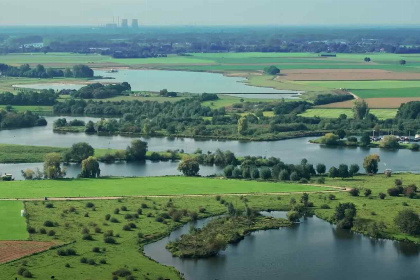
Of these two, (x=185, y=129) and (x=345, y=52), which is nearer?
(x=185, y=129)

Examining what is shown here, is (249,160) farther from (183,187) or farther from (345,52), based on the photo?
(345,52)

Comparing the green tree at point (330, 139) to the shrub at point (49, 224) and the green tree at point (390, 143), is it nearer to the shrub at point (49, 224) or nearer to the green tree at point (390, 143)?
the green tree at point (390, 143)

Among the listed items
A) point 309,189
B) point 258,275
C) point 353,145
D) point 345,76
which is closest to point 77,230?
point 258,275

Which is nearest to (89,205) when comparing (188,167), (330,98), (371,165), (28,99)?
(188,167)

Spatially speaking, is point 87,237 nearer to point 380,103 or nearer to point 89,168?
point 89,168

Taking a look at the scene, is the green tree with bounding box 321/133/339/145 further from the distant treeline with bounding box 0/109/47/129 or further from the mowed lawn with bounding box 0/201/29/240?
the mowed lawn with bounding box 0/201/29/240
